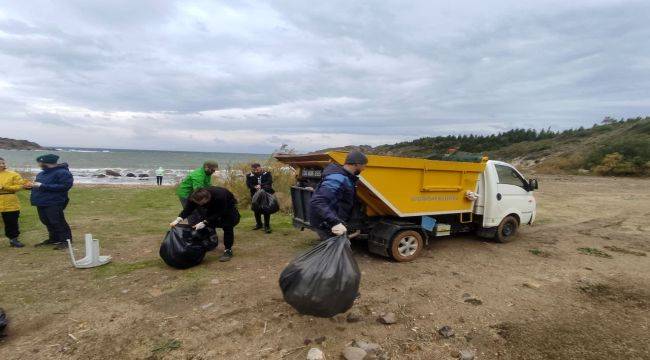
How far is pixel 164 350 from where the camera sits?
122 inches

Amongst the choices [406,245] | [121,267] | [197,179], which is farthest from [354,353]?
[197,179]

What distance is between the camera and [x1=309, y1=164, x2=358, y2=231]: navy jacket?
355cm

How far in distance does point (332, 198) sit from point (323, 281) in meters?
0.88

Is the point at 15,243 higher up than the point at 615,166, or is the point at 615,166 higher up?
the point at 615,166

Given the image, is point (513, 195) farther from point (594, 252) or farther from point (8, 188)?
point (8, 188)

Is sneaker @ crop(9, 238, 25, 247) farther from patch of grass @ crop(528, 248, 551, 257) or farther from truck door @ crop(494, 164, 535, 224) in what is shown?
patch of grass @ crop(528, 248, 551, 257)

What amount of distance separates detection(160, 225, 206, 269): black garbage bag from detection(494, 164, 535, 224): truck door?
5.30 metres

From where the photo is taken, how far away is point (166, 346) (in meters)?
3.15

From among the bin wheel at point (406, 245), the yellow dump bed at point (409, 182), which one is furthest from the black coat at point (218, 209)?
the bin wheel at point (406, 245)

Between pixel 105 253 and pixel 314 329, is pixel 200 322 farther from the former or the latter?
pixel 105 253

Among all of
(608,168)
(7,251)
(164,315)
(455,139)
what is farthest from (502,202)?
(455,139)

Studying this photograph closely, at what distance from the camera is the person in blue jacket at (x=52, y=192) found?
5.81m

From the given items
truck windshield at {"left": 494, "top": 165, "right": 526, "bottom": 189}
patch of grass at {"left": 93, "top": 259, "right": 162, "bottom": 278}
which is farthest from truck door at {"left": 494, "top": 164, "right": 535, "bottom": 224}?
patch of grass at {"left": 93, "top": 259, "right": 162, "bottom": 278}

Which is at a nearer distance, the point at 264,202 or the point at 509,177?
the point at 509,177
